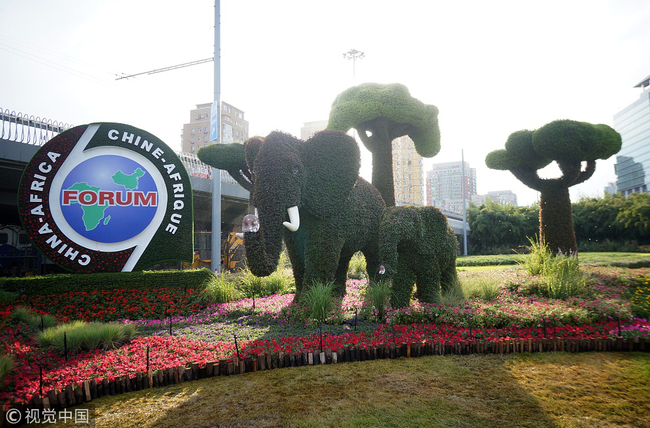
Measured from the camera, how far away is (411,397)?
343 cm

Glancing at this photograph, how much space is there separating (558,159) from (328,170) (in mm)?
9155

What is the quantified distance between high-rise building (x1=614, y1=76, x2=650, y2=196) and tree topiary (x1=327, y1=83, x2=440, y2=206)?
7815 cm

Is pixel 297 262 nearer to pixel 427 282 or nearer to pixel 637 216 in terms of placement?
pixel 427 282

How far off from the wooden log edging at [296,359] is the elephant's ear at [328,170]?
279 cm

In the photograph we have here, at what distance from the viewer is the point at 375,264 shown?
8109 mm

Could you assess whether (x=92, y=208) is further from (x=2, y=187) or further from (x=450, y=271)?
(x=450, y=271)

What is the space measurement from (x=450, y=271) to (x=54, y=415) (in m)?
6.92

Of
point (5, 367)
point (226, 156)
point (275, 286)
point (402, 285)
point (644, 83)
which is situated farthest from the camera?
point (644, 83)

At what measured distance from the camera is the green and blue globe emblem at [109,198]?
8.62 metres

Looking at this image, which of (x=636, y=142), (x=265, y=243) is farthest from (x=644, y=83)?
(x=265, y=243)

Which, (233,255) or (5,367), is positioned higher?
(233,255)

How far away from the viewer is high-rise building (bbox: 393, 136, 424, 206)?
58.3 meters

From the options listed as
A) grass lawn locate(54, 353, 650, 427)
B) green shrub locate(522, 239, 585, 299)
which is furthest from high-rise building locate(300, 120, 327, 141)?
grass lawn locate(54, 353, 650, 427)

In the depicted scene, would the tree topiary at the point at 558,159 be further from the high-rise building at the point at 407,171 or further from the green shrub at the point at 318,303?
the high-rise building at the point at 407,171
